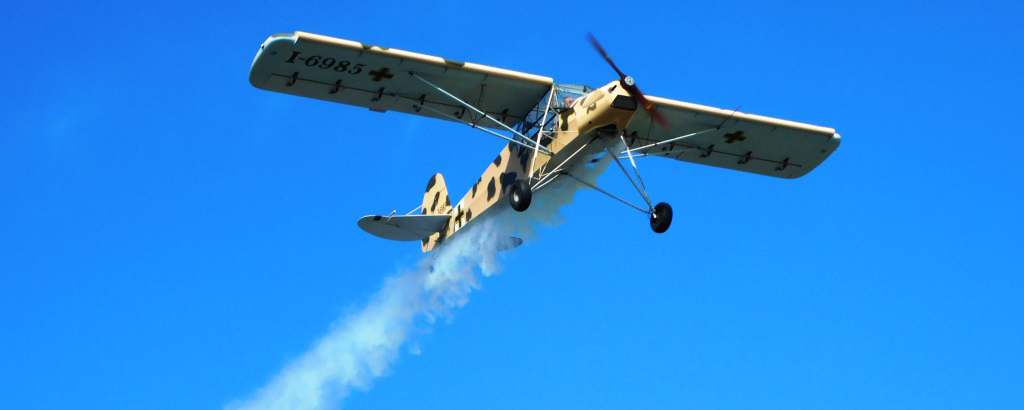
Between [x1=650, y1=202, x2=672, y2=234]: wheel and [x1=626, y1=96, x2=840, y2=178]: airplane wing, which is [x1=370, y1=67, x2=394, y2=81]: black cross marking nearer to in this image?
[x1=626, y1=96, x2=840, y2=178]: airplane wing

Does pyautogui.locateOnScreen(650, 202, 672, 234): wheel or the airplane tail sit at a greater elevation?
the airplane tail

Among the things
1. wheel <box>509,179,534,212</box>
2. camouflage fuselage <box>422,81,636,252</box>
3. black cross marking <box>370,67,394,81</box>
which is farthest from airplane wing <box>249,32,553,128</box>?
wheel <box>509,179,534,212</box>

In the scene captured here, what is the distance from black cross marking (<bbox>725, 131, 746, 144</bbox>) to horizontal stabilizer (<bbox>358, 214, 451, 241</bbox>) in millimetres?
4670

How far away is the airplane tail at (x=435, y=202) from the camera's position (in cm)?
2727

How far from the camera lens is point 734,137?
25984mm

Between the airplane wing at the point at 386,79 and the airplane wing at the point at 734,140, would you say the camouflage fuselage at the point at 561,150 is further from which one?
the airplane wing at the point at 734,140

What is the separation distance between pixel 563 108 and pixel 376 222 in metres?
4.29

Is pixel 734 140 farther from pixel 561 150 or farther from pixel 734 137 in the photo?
pixel 561 150

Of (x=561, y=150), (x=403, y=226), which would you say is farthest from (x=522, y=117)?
(x=403, y=226)

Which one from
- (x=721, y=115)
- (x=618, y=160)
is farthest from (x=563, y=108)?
(x=721, y=115)

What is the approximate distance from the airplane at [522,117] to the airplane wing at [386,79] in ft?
0.05

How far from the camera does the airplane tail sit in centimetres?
2727

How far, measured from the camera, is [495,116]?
976 inches

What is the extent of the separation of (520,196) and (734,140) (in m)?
4.93
